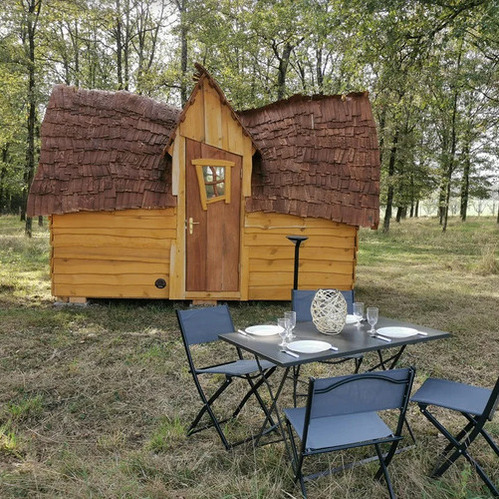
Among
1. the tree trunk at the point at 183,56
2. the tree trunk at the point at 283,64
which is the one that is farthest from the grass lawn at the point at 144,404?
the tree trunk at the point at 283,64

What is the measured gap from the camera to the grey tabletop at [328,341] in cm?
306

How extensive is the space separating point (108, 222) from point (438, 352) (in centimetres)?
562

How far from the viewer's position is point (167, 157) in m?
8.35

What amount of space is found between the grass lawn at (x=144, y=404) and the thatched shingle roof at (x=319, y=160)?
6.21ft

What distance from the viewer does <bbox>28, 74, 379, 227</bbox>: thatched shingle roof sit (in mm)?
8148

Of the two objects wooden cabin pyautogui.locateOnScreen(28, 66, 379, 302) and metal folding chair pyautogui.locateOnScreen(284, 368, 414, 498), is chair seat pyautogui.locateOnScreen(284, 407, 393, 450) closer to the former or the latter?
metal folding chair pyautogui.locateOnScreen(284, 368, 414, 498)

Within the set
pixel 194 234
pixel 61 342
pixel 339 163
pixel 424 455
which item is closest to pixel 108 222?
pixel 194 234

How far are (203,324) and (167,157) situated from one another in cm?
497

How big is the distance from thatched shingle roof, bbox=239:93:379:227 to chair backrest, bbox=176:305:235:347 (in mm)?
4373

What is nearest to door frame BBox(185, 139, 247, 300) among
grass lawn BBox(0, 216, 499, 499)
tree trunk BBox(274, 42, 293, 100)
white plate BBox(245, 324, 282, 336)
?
grass lawn BBox(0, 216, 499, 499)

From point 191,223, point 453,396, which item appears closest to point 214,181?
point 191,223

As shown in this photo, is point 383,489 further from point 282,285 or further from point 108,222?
point 108,222

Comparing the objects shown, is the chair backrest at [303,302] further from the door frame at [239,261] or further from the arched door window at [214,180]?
the arched door window at [214,180]

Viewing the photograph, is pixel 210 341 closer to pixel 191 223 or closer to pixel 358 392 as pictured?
pixel 358 392
